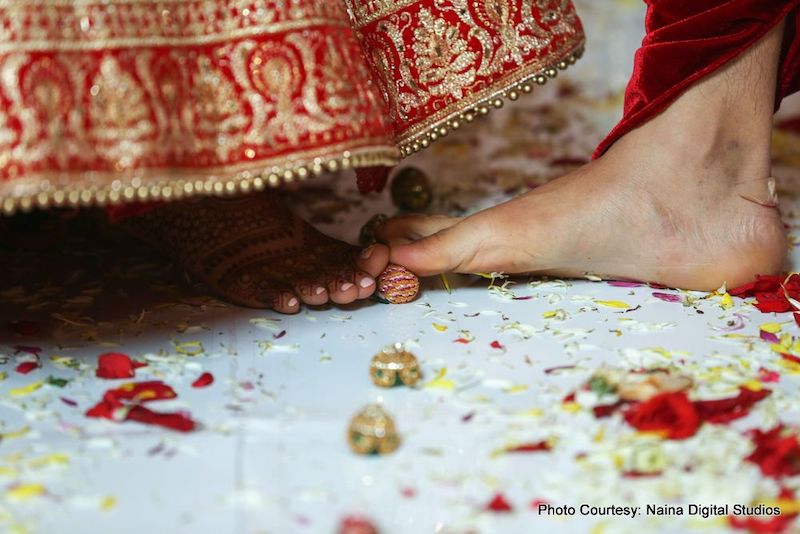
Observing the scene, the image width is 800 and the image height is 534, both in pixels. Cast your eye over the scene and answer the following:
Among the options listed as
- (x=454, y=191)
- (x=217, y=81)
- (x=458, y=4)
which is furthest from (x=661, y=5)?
(x=454, y=191)

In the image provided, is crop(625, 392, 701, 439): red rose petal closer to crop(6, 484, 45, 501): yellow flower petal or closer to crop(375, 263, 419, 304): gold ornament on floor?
crop(375, 263, 419, 304): gold ornament on floor

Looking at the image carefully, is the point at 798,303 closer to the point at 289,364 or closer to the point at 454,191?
the point at 289,364

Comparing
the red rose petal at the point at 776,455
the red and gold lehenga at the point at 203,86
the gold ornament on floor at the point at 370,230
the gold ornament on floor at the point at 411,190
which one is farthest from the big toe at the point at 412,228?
the red rose petal at the point at 776,455

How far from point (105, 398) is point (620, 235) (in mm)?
653

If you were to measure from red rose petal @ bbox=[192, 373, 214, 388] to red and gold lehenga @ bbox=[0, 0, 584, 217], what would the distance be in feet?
0.62

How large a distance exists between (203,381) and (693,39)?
2.24ft

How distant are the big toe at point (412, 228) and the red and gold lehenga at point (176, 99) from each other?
0.27 meters

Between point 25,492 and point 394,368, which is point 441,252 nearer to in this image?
point 394,368

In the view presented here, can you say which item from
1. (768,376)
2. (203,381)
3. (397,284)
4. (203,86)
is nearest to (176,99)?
(203,86)

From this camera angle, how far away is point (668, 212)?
3.93 ft

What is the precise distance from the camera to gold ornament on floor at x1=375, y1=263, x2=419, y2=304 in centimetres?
121

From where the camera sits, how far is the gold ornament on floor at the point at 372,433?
32.9 inches

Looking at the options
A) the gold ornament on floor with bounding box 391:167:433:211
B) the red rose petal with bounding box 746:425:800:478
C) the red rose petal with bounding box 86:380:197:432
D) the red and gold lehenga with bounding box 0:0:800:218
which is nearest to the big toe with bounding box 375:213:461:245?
the red and gold lehenga with bounding box 0:0:800:218

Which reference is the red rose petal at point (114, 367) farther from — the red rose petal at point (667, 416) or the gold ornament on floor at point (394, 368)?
the red rose petal at point (667, 416)
